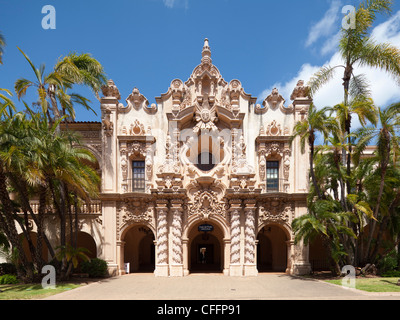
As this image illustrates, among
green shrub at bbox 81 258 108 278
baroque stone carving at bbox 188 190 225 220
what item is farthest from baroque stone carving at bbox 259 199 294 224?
green shrub at bbox 81 258 108 278

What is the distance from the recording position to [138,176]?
2450 centimetres

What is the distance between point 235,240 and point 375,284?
8.76m

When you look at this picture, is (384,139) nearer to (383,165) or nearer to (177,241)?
(383,165)

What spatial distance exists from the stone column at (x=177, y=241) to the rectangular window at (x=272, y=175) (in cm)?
697

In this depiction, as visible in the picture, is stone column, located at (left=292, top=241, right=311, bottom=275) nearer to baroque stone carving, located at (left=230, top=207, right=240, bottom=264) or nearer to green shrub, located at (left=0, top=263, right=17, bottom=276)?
baroque stone carving, located at (left=230, top=207, right=240, bottom=264)

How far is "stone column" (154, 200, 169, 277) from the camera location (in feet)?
71.9

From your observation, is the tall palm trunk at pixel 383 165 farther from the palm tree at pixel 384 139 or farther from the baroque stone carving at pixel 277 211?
the baroque stone carving at pixel 277 211

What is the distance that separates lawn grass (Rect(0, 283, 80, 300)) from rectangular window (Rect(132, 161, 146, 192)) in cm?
836

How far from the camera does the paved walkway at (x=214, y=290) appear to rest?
1388 cm

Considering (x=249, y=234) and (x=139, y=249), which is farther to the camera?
(x=139, y=249)

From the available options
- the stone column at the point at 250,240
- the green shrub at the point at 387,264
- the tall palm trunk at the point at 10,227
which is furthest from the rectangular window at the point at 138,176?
the green shrub at the point at 387,264

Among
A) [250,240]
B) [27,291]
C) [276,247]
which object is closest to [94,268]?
[27,291]

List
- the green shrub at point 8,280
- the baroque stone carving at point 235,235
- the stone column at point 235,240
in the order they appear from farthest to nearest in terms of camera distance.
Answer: the baroque stone carving at point 235,235 → the stone column at point 235,240 → the green shrub at point 8,280
